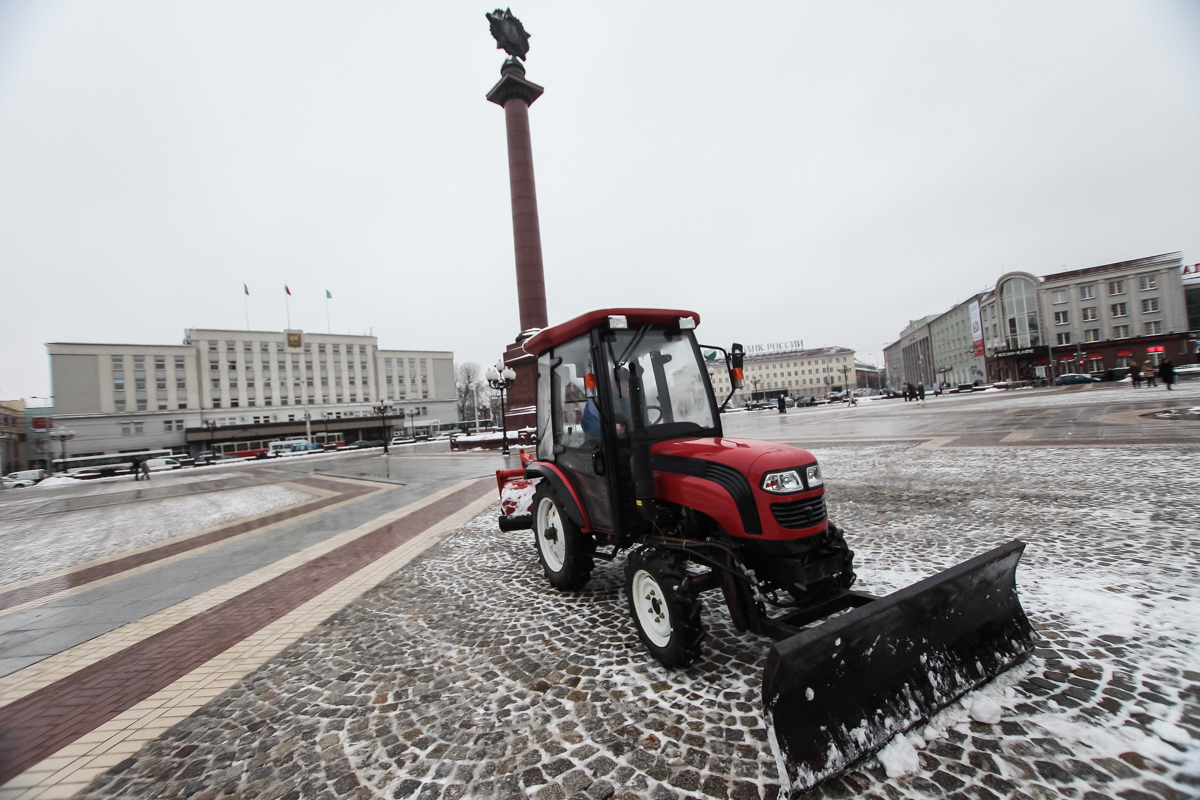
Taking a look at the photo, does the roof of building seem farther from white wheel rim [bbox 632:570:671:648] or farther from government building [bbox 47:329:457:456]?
government building [bbox 47:329:457:456]

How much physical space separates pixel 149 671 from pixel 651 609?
3995 millimetres

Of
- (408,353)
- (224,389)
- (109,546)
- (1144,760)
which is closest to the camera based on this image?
(1144,760)

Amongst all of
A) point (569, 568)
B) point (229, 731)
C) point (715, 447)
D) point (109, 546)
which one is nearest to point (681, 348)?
point (715, 447)

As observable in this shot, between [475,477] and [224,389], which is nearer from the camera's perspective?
[475,477]

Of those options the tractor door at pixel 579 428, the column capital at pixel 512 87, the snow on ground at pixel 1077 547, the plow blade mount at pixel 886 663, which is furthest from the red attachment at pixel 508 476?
the column capital at pixel 512 87

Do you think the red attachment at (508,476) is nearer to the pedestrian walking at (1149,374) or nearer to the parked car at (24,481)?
the pedestrian walking at (1149,374)

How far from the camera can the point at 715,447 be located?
133 inches

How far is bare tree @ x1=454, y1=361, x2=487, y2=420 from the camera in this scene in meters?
91.9

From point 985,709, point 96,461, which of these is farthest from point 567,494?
point 96,461

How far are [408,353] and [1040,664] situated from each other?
85.9 metres

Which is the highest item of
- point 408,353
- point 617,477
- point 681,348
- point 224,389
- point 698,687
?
point 408,353

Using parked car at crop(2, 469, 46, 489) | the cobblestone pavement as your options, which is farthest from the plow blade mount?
parked car at crop(2, 469, 46, 489)

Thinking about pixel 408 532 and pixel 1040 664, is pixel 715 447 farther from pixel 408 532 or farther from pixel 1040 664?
pixel 408 532

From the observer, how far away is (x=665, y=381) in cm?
399
